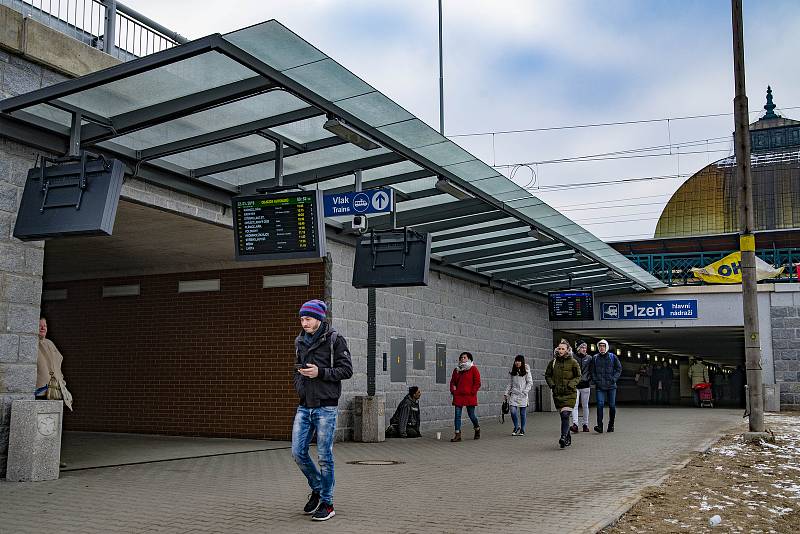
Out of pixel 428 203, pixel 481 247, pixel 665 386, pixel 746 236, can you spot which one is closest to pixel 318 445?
pixel 428 203

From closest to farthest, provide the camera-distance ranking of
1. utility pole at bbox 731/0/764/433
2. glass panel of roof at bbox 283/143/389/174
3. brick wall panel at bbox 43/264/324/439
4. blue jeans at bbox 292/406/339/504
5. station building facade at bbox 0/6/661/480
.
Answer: blue jeans at bbox 292/406/339/504 → station building facade at bbox 0/6/661/480 → glass panel of roof at bbox 283/143/389/174 → utility pole at bbox 731/0/764/433 → brick wall panel at bbox 43/264/324/439

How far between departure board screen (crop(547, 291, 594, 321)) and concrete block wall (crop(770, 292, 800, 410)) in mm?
5296

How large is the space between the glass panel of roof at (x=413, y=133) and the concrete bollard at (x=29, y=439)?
15.2 ft

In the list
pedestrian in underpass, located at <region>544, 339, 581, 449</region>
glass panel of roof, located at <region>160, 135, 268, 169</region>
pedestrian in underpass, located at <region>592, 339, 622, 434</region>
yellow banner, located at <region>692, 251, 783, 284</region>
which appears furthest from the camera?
yellow banner, located at <region>692, 251, 783, 284</region>

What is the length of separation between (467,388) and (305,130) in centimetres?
685

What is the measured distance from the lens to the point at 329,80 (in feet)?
26.9

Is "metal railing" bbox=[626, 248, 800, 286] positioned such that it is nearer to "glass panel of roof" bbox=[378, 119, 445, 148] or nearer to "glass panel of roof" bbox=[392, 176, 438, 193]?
"glass panel of roof" bbox=[392, 176, 438, 193]

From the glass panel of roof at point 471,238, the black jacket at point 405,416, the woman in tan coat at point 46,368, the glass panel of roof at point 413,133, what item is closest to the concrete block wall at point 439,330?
the black jacket at point 405,416

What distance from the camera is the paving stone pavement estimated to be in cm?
663

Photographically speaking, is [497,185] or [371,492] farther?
[497,185]

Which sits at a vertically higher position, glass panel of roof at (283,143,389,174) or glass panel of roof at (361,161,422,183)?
glass panel of roof at (283,143,389,174)

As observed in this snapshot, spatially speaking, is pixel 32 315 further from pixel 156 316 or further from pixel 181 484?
pixel 156 316

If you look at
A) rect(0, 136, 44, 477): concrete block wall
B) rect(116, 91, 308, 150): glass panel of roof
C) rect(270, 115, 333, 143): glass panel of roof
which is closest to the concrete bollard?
rect(0, 136, 44, 477): concrete block wall

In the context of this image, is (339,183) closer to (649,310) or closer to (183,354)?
(183,354)
